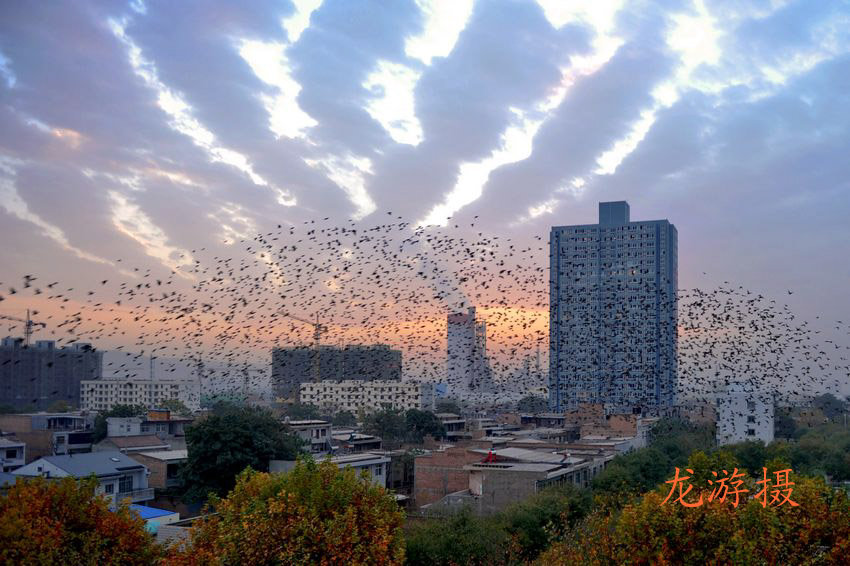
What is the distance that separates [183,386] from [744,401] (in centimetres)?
6624

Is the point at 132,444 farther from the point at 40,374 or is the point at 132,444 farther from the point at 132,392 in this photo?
the point at 132,392

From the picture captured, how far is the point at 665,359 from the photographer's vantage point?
2347 inches

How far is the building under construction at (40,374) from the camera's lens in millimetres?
69738

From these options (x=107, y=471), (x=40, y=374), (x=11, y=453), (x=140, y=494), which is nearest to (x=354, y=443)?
(x=140, y=494)

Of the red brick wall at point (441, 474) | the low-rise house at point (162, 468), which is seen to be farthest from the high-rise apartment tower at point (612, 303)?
the low-rise house at point (162, 468)

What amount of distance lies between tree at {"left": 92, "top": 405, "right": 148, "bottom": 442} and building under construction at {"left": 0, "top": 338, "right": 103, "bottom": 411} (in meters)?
21.7

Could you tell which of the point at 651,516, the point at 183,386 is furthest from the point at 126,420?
the point at 183,386

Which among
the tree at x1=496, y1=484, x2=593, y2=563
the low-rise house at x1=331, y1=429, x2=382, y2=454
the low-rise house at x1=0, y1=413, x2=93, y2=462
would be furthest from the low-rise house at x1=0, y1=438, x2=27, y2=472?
the tree at x1=496, y1=484, x2=593, y2=563

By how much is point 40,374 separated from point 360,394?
33495 mm

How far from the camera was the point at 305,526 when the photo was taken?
10.4 meters

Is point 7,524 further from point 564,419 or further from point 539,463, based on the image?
point 564,419

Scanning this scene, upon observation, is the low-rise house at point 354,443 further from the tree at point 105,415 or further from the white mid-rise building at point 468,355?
the tree at point 105,415

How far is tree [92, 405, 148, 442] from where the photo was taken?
4247 centimetres

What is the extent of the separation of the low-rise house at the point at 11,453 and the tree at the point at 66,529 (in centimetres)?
2581
